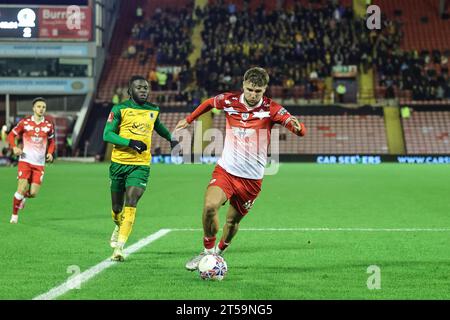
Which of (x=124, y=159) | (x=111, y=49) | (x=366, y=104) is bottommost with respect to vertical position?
(x=124, y=159)

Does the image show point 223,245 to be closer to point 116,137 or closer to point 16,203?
point 116,137

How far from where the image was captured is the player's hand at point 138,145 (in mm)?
9945

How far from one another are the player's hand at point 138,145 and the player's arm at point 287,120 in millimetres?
1867

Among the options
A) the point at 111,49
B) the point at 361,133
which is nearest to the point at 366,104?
the point at 361,133

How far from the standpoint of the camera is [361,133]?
47.7 metres

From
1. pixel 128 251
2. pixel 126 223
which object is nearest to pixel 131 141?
pixel 126 223

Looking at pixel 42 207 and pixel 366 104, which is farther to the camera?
pixel 366 104

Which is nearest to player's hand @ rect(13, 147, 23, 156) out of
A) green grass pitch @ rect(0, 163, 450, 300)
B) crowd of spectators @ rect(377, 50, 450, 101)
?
green grass pitch @ rect(0, 163, 450, 300)

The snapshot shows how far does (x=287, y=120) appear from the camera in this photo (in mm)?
8711

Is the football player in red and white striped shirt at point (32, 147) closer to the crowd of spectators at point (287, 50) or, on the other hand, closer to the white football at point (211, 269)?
the white football at point (211, 269)

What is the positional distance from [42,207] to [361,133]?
31.7 metres

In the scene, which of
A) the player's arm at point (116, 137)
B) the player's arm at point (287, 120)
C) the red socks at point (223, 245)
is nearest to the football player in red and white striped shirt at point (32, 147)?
the player's arm at point (116, 137)

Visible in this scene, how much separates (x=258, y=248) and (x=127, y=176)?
205 cm

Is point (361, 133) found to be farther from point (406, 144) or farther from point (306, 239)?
point (306, 239)
